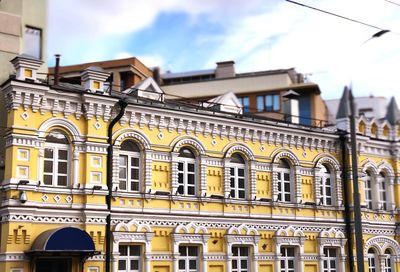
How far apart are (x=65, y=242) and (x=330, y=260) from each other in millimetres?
13075

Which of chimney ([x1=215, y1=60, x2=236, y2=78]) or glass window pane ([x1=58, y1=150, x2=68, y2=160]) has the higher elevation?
chimney ([x1=215, y1=60, x2=236, y2=78])

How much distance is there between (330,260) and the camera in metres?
28.1

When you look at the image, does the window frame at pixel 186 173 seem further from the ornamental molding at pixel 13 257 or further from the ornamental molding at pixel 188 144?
the ornamental molding at pixel 13 257

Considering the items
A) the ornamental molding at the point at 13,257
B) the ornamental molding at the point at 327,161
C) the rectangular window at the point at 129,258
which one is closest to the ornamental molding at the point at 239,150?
the ornamental molding at the point at 327,161

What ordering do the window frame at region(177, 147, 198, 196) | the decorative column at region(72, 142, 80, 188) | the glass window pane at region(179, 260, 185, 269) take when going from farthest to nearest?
1. the window frame at region(177, 147, 198, 196)
2. the glass window pane at region(179, 260, 185, 269)
3. the decorative column at region(72, 142, 80, 188)

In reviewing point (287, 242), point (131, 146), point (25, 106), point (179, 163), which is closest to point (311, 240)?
point (287, 242)

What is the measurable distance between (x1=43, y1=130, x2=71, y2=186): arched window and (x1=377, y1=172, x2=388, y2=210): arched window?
15898 mm

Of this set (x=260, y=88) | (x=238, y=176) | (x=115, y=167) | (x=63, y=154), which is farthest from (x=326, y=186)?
(x=260, y=88)

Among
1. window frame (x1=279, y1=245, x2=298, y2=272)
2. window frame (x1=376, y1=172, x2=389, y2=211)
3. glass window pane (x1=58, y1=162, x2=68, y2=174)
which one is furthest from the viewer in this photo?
window frame (x1=376, y1=172, x2=389, y2=211)

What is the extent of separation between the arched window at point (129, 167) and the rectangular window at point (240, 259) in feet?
16.2

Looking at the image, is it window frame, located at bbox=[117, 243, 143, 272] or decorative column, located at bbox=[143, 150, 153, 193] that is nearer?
window frame, located at bbox=[117, 243, 143, 272]

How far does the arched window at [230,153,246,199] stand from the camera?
25786 millimetres

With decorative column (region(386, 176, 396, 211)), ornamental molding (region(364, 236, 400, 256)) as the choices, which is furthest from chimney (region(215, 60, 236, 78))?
ornamental molding (region(364, 236, 400, 256))

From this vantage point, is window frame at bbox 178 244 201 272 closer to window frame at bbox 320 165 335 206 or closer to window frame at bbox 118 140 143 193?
window frame at bbox 118 140 143 193
